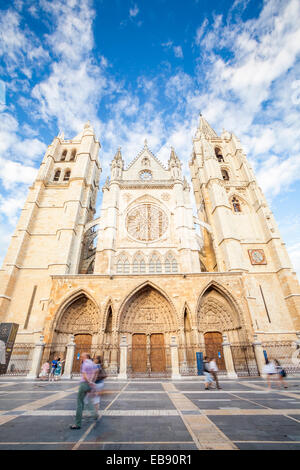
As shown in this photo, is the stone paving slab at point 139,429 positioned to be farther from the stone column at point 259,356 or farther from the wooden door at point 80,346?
the wooden door at point 80,346

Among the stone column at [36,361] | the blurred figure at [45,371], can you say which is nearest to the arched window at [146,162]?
the stone column at [36,361]

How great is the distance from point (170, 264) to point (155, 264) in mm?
1156

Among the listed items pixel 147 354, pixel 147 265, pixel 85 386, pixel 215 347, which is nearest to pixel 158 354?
pixel 147 354

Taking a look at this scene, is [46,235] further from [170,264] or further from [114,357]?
[114,357]

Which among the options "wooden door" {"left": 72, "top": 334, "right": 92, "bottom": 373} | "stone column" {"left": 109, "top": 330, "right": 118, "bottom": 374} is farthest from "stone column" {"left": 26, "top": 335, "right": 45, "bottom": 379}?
"stone column" {"left": 109, "top": 330, "right": 118, "bottom": 374}

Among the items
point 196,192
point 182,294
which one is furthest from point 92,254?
point 196,192

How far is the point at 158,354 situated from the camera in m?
12.7

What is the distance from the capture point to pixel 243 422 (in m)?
3.07

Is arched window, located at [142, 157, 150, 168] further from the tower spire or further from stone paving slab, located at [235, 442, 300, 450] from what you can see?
stone paving slab, located at [235, 442, 300, 450]

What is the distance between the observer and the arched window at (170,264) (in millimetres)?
16078

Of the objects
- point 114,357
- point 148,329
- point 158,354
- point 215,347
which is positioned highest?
point 148,329

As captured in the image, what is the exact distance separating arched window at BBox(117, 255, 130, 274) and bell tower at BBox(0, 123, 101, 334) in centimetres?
351

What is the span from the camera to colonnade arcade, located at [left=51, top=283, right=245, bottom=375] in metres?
11.9
